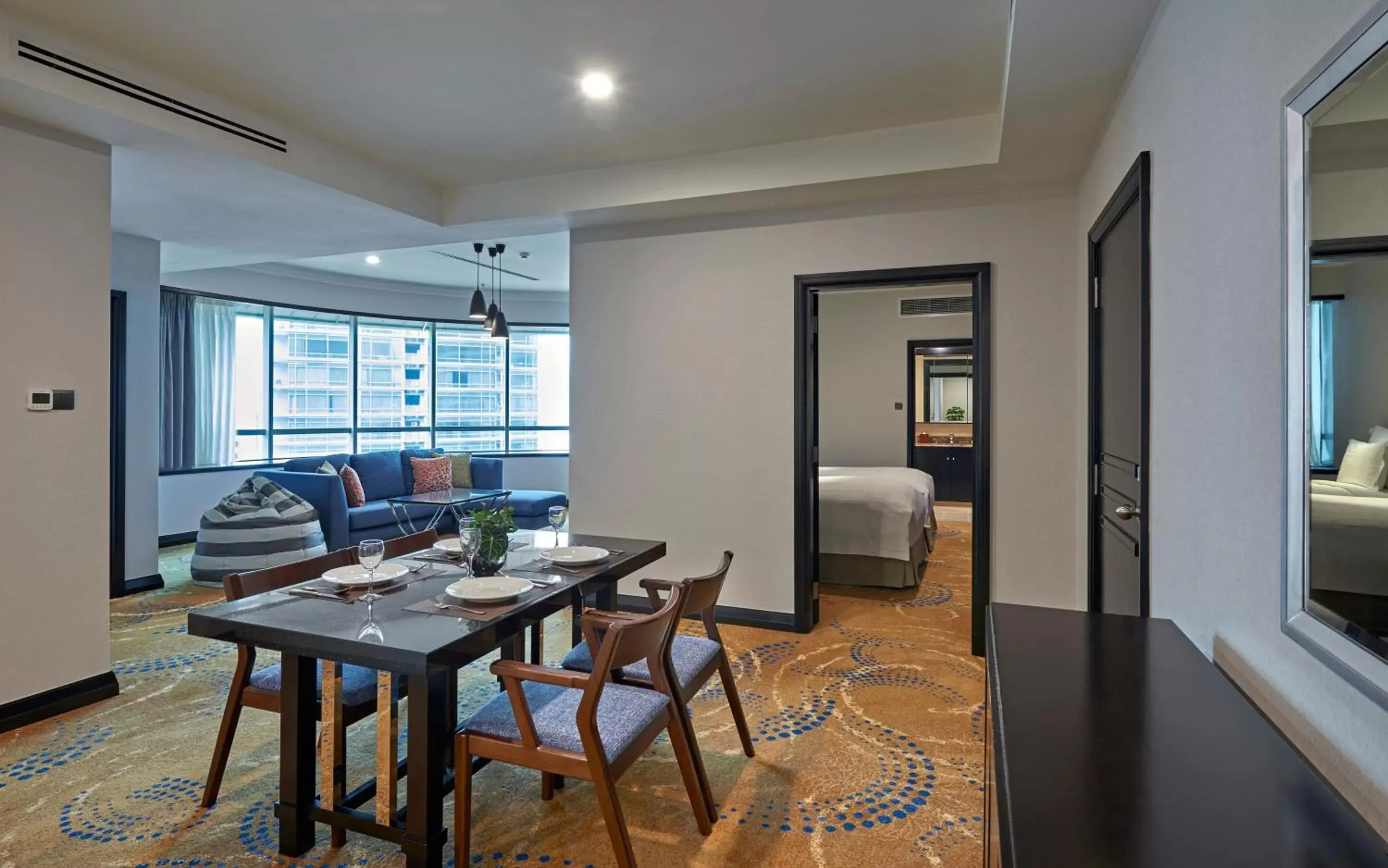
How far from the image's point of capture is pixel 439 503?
20.4 ft

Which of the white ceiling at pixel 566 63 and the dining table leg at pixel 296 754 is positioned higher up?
the white ceiling at pixel 566 63

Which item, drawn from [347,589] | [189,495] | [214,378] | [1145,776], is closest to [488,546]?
[347,589]

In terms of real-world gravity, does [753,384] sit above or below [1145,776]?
above

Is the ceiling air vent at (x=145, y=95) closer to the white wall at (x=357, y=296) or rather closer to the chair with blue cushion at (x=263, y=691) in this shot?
the chair with blue cushion at (x=263, y=691)

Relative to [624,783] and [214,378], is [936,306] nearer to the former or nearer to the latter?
[624,783]

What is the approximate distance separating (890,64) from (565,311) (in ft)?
22.1

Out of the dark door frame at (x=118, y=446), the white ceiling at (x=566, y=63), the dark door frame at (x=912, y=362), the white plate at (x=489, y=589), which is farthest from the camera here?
the dark door frame at (x=912, y=362)

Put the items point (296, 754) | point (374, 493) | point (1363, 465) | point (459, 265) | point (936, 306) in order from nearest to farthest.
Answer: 1. point (1363, 465)
2. point (296, 754)
3. point (374, 493)
4. point (459, 265)
5. point (936, 306)

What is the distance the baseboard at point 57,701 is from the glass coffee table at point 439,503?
311cm

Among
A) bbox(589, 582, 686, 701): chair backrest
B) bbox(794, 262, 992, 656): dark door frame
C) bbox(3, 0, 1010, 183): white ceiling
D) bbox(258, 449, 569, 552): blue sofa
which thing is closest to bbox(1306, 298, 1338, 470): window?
bbox(589, 582, 686, 701): chair backrest

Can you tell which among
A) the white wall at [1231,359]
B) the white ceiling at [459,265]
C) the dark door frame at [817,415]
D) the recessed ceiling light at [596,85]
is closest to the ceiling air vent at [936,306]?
the white ceiling at [459,265]

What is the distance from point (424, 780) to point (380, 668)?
0.35 meters

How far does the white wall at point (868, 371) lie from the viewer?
893cm

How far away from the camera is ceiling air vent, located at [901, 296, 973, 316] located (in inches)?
338
